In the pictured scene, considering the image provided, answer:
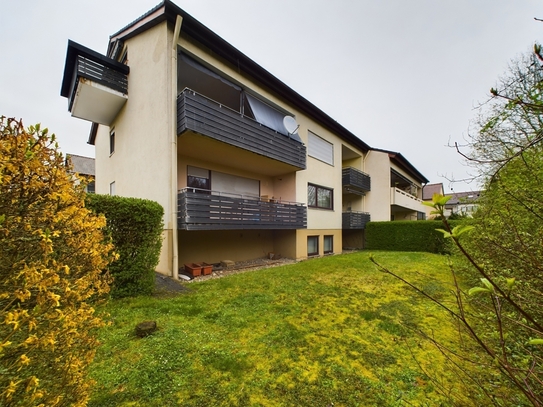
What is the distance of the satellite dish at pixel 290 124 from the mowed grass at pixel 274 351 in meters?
8.09

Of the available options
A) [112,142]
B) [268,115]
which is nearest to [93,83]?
[112,142]

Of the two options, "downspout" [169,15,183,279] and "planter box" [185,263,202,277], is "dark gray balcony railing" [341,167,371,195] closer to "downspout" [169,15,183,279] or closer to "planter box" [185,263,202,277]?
"planter box" [185,263,202,277]

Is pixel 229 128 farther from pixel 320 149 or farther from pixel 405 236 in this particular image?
pixel 405 236

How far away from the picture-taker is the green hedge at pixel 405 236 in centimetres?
1423

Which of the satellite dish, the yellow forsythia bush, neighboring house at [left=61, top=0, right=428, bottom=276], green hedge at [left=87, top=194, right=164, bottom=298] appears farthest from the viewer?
the satellite dish

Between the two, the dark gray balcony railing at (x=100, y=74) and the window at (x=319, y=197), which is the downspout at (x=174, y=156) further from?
the window at (x=319, y=197)

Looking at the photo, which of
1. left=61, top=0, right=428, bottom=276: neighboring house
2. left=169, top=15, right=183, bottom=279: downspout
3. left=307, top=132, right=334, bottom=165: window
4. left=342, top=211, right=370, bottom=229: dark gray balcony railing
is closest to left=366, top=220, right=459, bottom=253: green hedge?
left=342, top=211, right=370, bottom=229: dark gray balcony railing

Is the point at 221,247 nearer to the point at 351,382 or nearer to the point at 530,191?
the point at 351,382

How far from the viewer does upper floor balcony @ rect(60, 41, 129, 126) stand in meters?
8.28

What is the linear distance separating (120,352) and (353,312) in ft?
13.9

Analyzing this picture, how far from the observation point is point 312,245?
13.7 meters

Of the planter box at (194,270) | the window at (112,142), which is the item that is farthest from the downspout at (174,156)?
the window at (112,142)

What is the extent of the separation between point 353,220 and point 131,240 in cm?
1418

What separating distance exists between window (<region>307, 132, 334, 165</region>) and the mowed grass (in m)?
9.52
